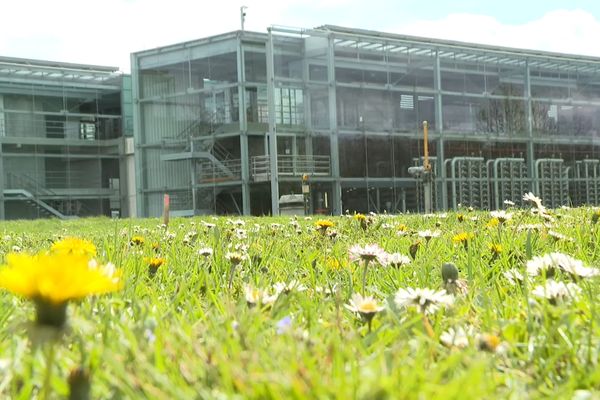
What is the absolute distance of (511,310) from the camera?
110 cm

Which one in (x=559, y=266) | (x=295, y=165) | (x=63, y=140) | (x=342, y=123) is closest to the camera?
(x=559, y=266)

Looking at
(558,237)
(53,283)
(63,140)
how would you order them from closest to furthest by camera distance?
(53,283), (558,237), (63,140)

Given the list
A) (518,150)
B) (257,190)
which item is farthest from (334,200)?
(518,150)

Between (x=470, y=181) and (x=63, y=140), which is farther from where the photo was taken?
(x=63, y=140)

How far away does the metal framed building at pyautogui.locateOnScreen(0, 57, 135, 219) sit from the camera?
26.9 metres

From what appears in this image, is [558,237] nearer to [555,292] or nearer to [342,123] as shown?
[555,292]

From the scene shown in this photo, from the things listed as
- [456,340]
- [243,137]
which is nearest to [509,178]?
[243,137]

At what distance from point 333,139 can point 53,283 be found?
2160 cm

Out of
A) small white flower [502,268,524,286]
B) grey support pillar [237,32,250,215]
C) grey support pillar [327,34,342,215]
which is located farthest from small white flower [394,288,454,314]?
grey support pillar [237,32,250,215]

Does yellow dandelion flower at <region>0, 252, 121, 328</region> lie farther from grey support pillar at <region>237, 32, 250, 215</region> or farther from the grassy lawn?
grey support pillar at <region>237, 32, 250, 215</region>

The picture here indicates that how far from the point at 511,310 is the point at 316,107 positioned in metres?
21.2

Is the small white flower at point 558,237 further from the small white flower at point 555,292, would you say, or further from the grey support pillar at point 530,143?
the grey support pillar at point 530,143

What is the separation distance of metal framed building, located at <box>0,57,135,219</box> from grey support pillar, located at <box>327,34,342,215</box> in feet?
30.6

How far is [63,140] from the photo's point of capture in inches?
1100
